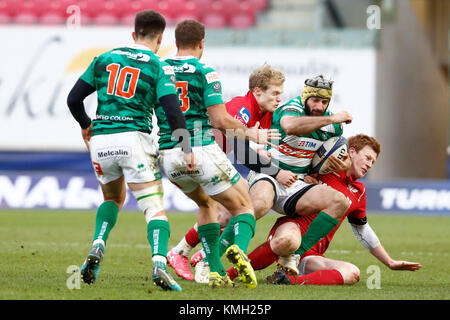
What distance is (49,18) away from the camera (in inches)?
689

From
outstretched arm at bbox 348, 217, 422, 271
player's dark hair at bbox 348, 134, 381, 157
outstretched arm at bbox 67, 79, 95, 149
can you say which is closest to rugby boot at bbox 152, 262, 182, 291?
outstretched arm at bbox 67, 79, 95, 149

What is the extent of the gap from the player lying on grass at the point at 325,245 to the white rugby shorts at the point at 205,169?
0.77 m

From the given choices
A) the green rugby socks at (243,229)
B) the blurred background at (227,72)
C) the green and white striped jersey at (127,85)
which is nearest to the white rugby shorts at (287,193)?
the green rugby socks at (243,229)

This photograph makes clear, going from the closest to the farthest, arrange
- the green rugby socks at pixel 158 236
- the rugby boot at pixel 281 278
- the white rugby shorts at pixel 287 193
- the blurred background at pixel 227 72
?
the green rugby socks at pixel 158 236 < the rugby boot at pixel 281 278 < the white rugby shorts at pixel 287 193 < the blurred background at pixel 227 72

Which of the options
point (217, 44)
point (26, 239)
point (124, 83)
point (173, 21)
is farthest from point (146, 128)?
point (173, 21)

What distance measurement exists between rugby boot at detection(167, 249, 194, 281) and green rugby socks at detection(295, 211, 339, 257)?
929 mm

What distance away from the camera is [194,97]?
18.6 ft

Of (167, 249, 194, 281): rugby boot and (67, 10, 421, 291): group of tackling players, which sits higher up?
(67, 10, 421, 291): group of tackling players

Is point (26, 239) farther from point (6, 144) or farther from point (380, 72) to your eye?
point (380, 72)

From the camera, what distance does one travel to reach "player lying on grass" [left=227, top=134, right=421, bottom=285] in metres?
5.96

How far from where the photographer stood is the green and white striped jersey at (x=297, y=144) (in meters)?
6.37

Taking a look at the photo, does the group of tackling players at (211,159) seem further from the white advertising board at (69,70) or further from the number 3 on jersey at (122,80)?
the white advertising board at (69,70)

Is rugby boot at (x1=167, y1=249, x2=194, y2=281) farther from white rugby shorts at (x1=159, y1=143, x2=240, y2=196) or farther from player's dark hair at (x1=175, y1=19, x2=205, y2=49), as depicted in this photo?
player's dark hair at (x1=175, y1=19, x2=205, y2=49)

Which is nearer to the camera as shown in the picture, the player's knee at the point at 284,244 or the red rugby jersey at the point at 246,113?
the player's knee at the point at 284,244
